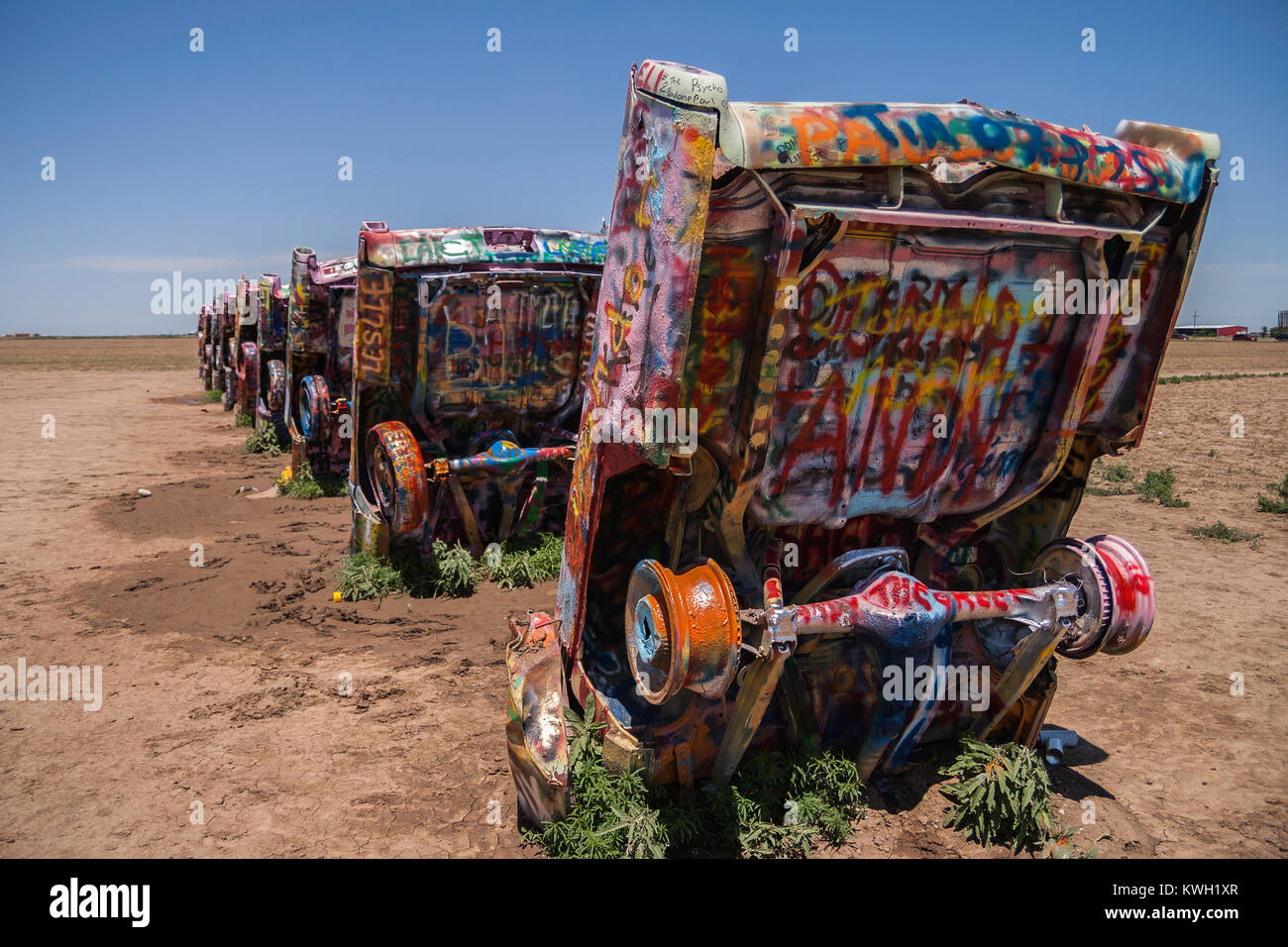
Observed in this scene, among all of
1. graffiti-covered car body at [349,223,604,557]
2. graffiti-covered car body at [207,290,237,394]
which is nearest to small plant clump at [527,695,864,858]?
graffiti-covered car body at [349,223,604,557]

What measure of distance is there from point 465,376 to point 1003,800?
5.07 m

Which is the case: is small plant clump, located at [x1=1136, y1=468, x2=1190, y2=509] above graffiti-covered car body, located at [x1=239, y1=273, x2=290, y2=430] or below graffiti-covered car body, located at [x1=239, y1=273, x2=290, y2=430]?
below

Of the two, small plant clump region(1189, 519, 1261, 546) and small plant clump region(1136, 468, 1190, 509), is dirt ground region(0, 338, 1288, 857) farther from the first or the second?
small plant clump region(1136, 468, 1190, 509)

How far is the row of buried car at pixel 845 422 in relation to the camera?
9.57ft

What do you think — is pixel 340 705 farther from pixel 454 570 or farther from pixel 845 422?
pixel 845 422

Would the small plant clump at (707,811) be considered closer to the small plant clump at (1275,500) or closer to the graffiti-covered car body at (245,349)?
the small plant clump at (1275,500)

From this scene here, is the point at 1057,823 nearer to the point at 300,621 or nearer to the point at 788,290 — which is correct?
the point at 788,290

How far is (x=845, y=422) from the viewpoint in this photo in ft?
11.1

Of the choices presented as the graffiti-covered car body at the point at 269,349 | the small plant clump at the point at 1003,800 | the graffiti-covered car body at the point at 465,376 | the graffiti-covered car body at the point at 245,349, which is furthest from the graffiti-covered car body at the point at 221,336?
the small plant clump at the point at 1003,800

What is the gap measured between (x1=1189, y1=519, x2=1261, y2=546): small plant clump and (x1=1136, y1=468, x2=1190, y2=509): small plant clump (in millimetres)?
1120

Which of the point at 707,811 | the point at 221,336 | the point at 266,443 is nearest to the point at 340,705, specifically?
the point at 707,811

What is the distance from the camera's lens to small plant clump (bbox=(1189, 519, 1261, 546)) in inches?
328

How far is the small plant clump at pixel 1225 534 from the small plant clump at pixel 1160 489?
1.12 metres
